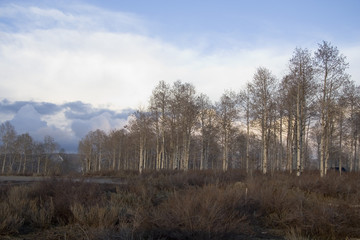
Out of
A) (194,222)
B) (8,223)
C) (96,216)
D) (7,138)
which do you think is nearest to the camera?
(194,222)

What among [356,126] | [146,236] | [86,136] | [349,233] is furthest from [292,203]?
[86,136]

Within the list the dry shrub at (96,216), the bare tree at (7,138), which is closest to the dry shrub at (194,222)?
the dry shrub at (96,216)

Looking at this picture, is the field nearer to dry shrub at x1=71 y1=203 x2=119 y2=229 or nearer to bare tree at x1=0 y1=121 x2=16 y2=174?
dry shrub at x1=71 y1=203 x2=119 y2=229

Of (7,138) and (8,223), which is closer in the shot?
(8,223)

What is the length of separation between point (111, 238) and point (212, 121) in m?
32.9

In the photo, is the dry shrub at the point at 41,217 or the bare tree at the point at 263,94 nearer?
the dry shrub at the point at 41,217

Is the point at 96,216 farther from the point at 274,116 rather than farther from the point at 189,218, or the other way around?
the point at 274,116

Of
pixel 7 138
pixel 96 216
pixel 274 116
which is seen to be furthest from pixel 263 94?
pixel 7 138

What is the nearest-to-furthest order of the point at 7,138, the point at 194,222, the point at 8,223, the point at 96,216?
the point at 194,222, the point at 8,223, the point at 96,216, the point at 7,138

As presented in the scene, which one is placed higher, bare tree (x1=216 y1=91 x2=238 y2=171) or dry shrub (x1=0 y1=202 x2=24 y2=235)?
bare tree (x1=216 y1=91 x2=238 y2=171)

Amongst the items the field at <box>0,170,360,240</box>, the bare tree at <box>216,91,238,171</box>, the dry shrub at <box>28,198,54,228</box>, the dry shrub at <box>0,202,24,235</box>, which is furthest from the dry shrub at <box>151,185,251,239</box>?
the bare tree at <box>216,91,238,171</box>

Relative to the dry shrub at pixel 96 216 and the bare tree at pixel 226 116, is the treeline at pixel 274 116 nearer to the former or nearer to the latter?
the bare tree at pixel 226 116

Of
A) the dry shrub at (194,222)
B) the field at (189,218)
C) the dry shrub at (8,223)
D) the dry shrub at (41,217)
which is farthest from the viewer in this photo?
the dry shrub at (41,217)

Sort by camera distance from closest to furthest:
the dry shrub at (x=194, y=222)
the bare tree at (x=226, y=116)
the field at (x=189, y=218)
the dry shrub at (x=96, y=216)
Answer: the dry shrub at (x=194, y=222) → the field at (x=189, y=218) → the dry shrub at (x=96, y=216) → the bare tree at (x=226, y=116)
